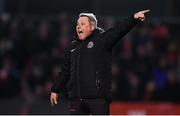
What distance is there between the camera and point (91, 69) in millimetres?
8695

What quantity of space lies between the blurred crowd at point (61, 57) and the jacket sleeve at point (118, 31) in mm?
6238

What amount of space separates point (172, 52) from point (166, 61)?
0.50m

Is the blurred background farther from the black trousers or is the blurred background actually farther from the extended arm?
the extended arm

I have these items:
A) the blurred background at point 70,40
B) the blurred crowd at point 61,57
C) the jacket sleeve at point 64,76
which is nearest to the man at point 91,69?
the jacket sleeve at point 64,76

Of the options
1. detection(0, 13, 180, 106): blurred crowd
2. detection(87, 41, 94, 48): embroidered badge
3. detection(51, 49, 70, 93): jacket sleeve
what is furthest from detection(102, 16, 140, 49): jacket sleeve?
detection(0, 13, 180, 106): blurred crowd

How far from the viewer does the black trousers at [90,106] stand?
865cm

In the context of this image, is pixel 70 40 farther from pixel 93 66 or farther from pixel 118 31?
pixel 118 31

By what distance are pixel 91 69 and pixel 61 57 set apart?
6782 mm

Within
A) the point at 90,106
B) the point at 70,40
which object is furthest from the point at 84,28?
the point at 70,40

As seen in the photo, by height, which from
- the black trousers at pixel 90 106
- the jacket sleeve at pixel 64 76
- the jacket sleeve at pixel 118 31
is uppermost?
the jacket sleeve at pixel 118 31

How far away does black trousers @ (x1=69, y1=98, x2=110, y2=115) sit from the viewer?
340 inches

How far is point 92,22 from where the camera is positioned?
29.0 ft

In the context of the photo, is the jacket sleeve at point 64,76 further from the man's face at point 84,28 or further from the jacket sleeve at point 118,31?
the jacket sleeve at point 118,31

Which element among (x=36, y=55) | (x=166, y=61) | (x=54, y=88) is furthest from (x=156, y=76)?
(x=54, y=88)
